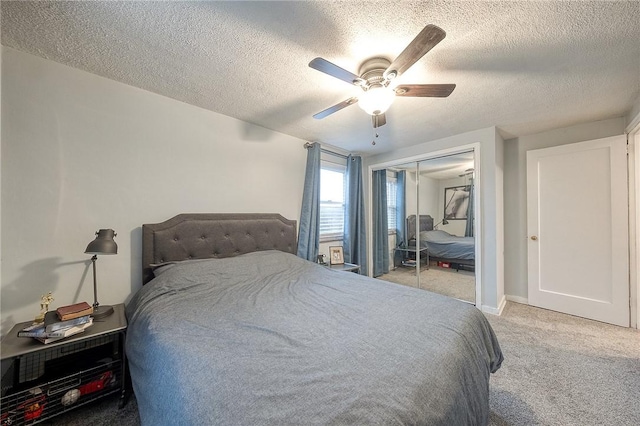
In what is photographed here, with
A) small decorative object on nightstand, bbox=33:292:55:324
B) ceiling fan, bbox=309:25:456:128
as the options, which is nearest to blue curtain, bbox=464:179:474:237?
ceiling fan, bbox=309:25:456:128

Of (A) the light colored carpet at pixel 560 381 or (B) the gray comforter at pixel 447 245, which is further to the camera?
(B) the gray comforter at pixel 447 245

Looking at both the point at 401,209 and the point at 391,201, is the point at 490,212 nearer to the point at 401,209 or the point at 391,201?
the point at 401,209

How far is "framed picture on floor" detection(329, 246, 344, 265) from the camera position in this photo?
3453 mm

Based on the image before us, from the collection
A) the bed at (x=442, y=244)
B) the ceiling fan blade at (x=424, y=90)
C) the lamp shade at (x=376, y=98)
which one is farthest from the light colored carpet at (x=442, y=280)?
the lamp shade at (x=376, y=98)

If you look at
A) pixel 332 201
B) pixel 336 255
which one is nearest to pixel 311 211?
pixel 332 201

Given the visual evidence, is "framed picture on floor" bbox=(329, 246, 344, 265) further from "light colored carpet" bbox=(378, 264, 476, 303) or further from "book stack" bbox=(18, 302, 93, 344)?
"book stack" bbox=(18, 302, 93, 344)

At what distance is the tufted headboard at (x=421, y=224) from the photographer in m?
3.66

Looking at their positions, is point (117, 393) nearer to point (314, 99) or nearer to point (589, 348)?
point (314, 99)

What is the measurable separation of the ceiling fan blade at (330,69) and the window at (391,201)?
2778 mm

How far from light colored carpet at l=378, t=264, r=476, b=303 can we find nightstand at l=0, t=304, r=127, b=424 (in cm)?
359

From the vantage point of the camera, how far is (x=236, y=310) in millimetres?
1448

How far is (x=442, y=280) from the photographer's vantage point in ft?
11.6

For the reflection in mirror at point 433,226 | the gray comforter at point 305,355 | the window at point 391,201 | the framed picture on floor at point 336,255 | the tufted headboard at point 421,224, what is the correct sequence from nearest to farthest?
the gray comforter at point 305,355
the reflection in mirror at point 433,226
the framed picture on floor at point 336,255
the tufted headboard at point 421,224
the window at point 391,201

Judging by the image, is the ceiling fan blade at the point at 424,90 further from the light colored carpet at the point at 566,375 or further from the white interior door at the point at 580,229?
the white interior door at the point at 580,229
